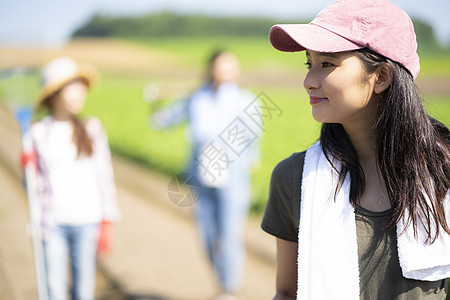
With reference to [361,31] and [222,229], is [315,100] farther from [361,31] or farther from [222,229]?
[222,229]

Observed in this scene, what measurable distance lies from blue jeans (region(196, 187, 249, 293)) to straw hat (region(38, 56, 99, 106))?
3.85ft

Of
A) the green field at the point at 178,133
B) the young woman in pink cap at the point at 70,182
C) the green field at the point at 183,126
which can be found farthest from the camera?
the green field at the point at 183,126

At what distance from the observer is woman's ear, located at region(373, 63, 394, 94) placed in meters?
1.39

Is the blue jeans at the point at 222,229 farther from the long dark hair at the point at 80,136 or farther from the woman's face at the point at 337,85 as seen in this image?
the woman's face at the point at 337,85

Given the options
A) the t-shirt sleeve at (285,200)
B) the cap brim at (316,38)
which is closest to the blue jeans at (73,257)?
the t-shirt sleeve at (285,200)

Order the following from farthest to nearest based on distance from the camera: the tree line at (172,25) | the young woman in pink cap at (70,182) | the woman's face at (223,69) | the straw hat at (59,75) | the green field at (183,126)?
the tree line at (172,25) → the green field at (183,126) → the woman's face at (223,69) → the straw hat at (59,75) → the young woman in pink cap at (70,182)

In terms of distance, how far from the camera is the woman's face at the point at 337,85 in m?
1.36

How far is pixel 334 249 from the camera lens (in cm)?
134

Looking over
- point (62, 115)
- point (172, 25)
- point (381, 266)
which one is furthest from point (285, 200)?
point (172, 25)

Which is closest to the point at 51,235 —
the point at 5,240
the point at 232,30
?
the point at 5,240

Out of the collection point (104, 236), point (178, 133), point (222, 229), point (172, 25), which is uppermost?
point (172, 25)

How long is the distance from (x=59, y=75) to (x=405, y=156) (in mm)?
2514

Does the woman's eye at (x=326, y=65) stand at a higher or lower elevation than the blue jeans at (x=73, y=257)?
higher

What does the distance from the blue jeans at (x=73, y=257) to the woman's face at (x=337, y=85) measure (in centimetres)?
224
